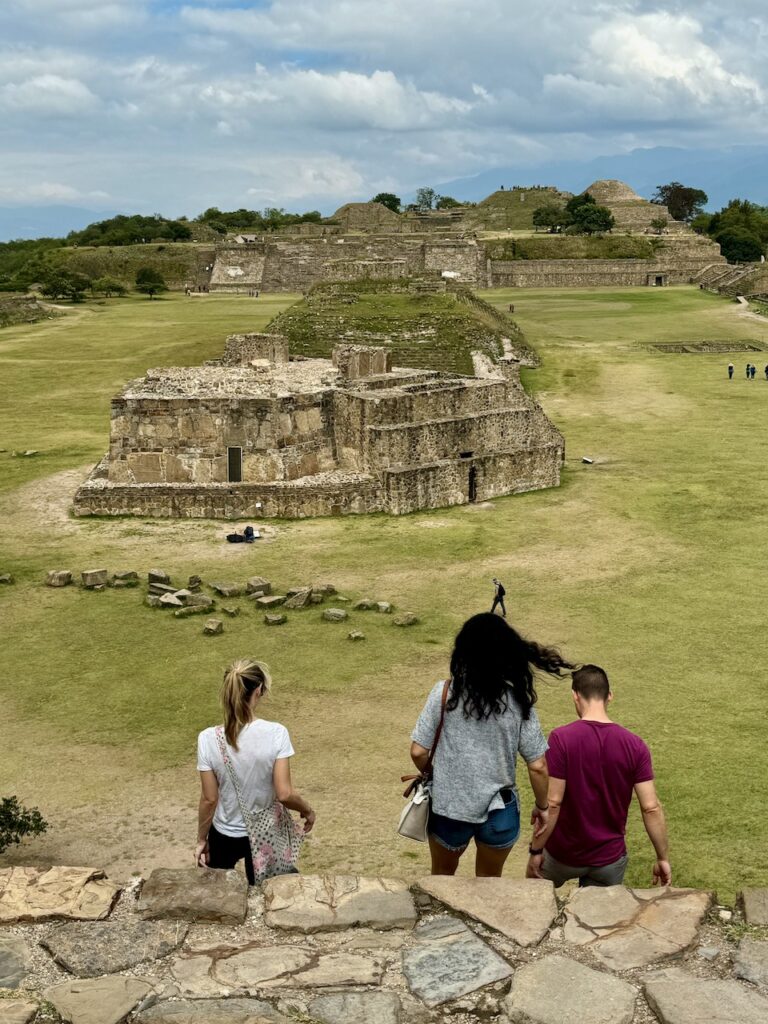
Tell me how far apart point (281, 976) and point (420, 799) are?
1.20 m

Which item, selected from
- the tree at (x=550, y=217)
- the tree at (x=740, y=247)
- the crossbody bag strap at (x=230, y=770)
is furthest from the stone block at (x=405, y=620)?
the tree at (x=550, y=217)

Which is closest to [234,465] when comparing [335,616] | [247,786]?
[335,616]

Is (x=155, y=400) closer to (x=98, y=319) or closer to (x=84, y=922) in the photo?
(x=84, y=922)

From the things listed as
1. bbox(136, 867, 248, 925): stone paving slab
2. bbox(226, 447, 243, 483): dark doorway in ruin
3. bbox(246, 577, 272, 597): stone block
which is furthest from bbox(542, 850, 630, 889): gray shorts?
bbox(226, 447, 243, 483): dark doorway in ruin

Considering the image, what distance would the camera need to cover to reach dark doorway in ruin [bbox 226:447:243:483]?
68.1 feet

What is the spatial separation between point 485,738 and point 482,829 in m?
0.55

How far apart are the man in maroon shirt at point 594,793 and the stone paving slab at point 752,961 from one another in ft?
2.06

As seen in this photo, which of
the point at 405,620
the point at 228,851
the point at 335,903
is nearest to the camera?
the point at 335,903

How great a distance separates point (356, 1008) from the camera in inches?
184

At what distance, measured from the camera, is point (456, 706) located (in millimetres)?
5535

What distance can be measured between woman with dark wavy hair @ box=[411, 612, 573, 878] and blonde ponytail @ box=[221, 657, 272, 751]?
0.89 meters

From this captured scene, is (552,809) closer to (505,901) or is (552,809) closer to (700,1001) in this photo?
(505,901)

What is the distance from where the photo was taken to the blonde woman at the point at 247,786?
5770 mm

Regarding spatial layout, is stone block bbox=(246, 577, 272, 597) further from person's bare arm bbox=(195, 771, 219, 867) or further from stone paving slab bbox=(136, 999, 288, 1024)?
stone paving slab bbox=(136, 999, 288, 1024)
